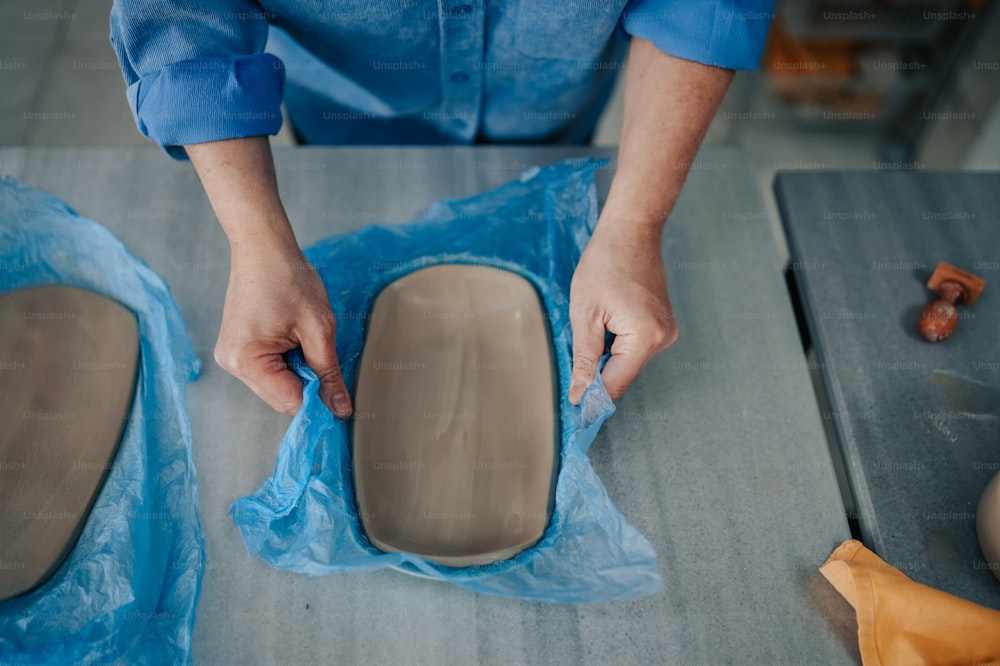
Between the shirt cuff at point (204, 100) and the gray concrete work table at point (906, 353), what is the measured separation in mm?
611

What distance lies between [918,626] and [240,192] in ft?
2.28

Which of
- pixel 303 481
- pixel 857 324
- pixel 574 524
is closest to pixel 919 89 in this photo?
pixel 857 324

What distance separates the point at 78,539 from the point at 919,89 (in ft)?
6.16

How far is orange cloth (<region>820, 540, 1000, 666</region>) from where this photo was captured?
1.76ft

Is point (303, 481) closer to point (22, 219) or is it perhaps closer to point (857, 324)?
point (22, 219)

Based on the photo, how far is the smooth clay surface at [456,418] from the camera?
0.62 m

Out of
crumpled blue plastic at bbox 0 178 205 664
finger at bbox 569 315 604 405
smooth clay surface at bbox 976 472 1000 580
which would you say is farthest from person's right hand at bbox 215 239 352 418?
smooth clay surface at bbox 976 472 1000 580

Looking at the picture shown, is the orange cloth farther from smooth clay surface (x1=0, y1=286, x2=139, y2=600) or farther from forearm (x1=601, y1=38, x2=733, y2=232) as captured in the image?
smooth clay surface (x1=0, y1=286, x2=139, y2=600)

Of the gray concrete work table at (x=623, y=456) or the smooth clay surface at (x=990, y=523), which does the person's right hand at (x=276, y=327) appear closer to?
the gray concrete work table at (x=623, y=456)

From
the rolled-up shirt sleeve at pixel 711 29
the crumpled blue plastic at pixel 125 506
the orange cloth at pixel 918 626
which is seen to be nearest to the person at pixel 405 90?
the rolled-up shirt sleeve at pixel 711 29

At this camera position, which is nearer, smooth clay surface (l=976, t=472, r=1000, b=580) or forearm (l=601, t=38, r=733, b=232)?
smooth clay surface (l=976, t=472, r=1000, b=580)

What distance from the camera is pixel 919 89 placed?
1.59 meters

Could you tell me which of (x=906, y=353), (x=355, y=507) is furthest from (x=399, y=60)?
(x=906, y=353)

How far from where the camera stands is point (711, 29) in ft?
2.06
